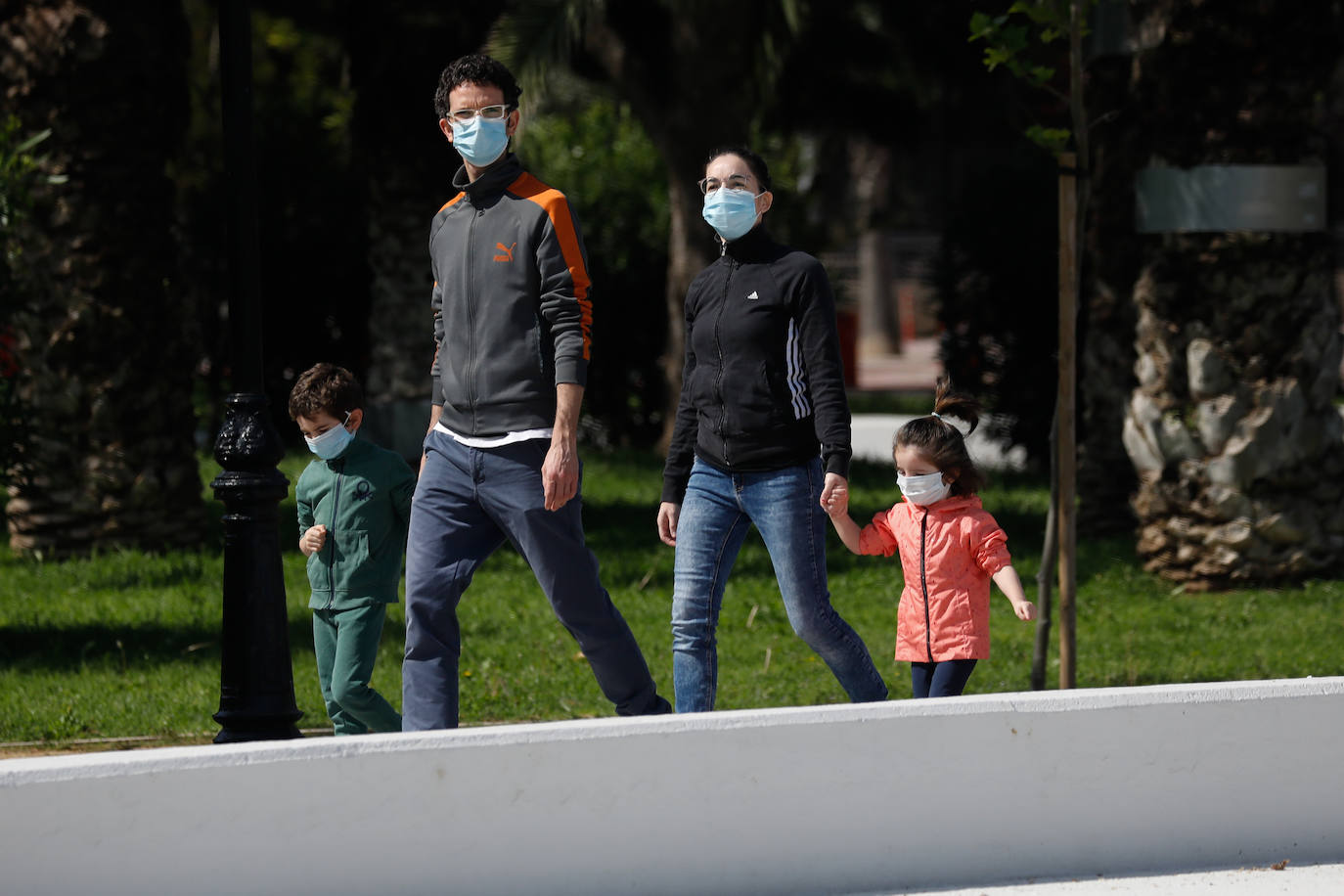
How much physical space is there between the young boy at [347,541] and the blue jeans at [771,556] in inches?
36.5

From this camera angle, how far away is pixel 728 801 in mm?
5000

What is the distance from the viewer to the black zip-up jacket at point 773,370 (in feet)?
18.4

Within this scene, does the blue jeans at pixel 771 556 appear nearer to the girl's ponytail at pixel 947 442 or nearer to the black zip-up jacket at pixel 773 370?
the black zip-up jacket at pixel 773 370

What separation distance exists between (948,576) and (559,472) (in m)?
1.25

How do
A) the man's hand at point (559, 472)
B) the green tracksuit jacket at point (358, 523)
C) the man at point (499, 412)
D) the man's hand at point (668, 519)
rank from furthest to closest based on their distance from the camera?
the man's hand at point (668, 519) → the green tracksuit jacket at point (358, 523) → the man at point (499, 412) → the man's hand at point (559, 472)

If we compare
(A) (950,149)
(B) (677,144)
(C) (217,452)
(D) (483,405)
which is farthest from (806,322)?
(A) (950,149)

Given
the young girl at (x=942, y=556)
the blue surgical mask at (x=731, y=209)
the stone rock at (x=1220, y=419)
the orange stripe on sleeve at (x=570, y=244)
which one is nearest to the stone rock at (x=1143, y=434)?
the stone rock at (x=1220, y=419)

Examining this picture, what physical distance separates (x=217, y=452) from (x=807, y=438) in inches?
69.3

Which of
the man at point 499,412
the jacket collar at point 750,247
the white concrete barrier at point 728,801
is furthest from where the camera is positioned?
the jacket collar at point 750,247

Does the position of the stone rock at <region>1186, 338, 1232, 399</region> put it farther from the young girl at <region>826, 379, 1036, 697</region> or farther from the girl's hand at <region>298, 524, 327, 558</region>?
the girl's hand at <region>298, 524, 327, 558</region>

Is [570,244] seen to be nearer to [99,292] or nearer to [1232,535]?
[1232,535]

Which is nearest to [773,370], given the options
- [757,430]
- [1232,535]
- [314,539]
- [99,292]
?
[757,430]

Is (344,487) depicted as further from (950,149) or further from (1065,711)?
(950,149)

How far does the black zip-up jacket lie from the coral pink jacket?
0.36 metres
